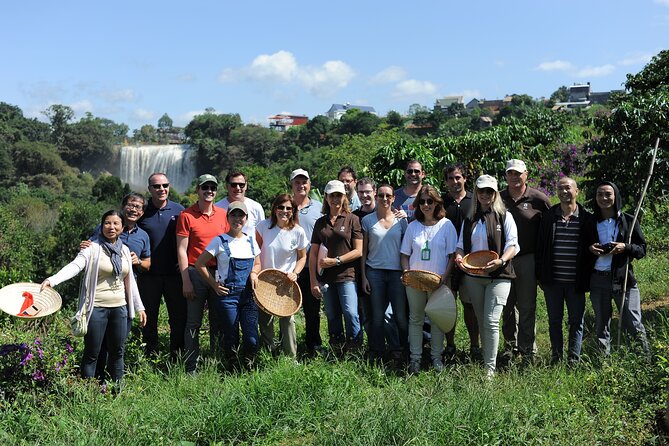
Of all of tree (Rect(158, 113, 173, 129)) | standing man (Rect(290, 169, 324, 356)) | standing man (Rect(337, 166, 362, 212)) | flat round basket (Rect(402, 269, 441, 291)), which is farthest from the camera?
tree (Rect(158, 113, 173, 129))

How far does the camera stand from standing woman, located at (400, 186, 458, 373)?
475 centimetres

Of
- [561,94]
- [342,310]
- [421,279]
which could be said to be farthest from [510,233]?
[561,94]

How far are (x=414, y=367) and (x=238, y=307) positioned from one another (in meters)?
1.43

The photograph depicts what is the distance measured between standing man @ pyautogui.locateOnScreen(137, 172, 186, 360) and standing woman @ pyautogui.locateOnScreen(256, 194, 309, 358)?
719 mm

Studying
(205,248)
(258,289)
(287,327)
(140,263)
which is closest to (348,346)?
(287,327)

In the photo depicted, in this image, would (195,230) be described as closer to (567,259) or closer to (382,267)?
(382,267)

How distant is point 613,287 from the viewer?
4.65 m

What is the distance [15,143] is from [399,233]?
71.9 m

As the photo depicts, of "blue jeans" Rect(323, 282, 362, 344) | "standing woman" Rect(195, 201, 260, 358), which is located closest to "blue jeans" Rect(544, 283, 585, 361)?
"blue jeans" Rect(323, 282, 362, 344)

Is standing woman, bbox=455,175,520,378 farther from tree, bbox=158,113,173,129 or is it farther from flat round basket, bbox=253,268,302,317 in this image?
tree, bbox=158,113,173,129

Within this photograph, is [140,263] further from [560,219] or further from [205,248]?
[560,219]

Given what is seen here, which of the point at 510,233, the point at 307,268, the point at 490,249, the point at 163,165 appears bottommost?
the point at 163,165

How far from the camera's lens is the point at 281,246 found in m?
4.94

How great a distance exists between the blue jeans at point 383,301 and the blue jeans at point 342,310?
0.13 m
